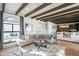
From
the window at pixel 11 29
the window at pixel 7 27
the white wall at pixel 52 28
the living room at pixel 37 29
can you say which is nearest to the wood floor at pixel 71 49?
the living room at pixel 37 29

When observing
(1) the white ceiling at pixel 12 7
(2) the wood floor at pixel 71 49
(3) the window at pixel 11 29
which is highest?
(1) the white ceiling at pixel 12 7

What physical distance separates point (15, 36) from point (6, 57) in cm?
52

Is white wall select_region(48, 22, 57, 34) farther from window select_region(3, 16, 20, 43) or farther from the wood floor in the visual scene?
window select_region(3, 16, 20, 43)

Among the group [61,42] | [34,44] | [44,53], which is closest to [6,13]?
[34,44]

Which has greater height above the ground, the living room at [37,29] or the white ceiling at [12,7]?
the white ceiling at [12,7]

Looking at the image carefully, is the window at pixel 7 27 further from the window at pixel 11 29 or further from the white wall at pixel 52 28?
the white wall at pixel 52 28

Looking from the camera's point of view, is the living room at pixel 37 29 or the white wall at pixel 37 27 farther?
the white wall at pixel 37 27

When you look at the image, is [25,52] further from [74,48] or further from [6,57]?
[74,48]

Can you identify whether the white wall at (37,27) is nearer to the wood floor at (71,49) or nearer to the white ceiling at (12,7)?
the white ceiling at (12,7)

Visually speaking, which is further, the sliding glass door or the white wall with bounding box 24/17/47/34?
the white wall with bounding box 24/17/47/34

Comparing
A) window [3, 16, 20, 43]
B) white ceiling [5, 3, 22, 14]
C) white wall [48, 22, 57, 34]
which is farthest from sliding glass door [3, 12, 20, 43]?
white wall [48, 22, 57, 34]

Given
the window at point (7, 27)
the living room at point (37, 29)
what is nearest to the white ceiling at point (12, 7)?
the living room at point (37, 29)

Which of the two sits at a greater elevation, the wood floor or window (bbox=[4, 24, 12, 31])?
window (bbox=[4, 24, 12, 31])

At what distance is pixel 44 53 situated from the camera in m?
2.17
